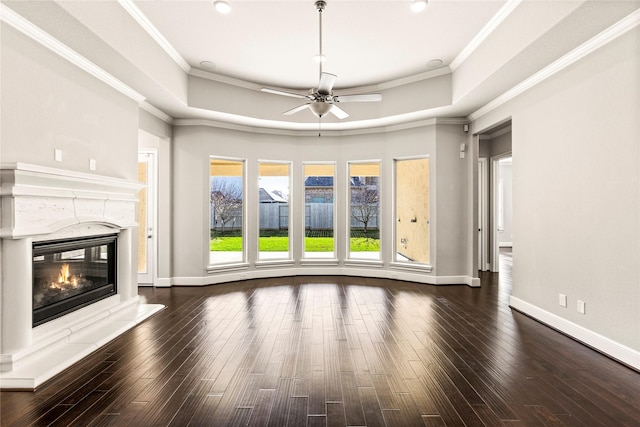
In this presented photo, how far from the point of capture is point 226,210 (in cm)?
662

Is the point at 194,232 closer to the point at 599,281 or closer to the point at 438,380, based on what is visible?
the point at 438,380

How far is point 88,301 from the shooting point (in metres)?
3.77

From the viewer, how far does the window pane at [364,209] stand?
698 cm

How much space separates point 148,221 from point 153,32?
10.4ft

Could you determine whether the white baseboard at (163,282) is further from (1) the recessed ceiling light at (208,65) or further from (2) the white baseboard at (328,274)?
(1) the recessed ceiling light at (208,65)

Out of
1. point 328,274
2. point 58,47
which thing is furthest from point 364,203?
point 58,47

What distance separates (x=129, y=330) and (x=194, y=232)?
246 cm

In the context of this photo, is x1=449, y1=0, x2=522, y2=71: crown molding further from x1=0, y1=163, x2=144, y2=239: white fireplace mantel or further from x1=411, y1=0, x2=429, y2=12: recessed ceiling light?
x1=0, y1=163, x2=144, y2=239: white fireplace mantel

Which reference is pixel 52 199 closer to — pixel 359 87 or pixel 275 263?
pixel 275 263

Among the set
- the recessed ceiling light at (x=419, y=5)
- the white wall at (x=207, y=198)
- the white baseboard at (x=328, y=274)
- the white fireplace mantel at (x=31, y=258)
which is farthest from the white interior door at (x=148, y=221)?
the recessed ceiling light at (x=419, y=5)

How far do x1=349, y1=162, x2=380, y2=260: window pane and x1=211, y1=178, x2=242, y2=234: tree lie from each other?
226 centimetres

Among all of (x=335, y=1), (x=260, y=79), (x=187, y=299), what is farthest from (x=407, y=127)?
(x=187, y=299)

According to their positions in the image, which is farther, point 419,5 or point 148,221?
point 148,221

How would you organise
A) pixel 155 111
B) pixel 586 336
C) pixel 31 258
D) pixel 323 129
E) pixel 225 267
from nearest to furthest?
pixel 31 258, pixel 586 336, pixel 155 111, pixel 225 267, pixel 323 129
